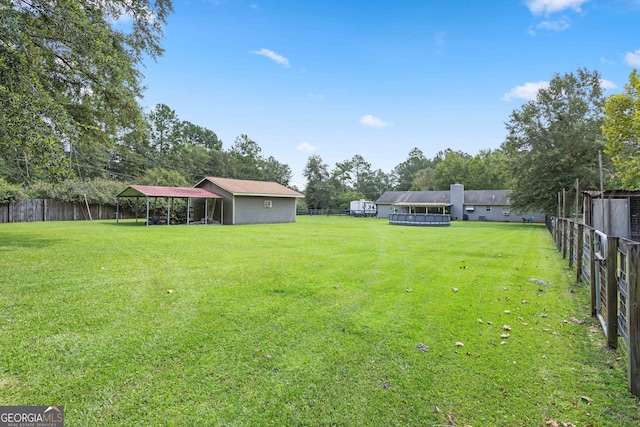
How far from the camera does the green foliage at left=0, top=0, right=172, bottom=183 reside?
21.7 ft

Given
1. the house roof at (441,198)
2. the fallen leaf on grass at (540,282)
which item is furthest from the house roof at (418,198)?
the fallen leaf on grass at (540,282)

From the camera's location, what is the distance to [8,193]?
20.4m

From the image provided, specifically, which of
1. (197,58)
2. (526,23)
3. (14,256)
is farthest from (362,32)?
(14,256)

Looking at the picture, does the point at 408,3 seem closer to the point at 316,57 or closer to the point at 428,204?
the point at 316,57

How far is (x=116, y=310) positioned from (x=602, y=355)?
17.7 feet

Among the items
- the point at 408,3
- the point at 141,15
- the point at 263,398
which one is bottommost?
the point at 263,398

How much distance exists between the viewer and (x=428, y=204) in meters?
38.7

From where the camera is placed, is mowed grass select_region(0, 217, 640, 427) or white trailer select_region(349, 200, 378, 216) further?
white trailer select_region(349, 200, 378, 216)

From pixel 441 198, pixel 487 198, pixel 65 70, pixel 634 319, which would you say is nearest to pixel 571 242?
pixel 634 319

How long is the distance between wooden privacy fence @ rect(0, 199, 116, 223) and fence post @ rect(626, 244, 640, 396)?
29.5 m

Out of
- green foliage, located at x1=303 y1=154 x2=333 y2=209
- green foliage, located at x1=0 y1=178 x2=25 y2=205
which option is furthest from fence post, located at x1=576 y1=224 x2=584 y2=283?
green foliage, located at x1=303 y1=154 x2=333 y2=209

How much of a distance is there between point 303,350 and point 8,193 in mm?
26849

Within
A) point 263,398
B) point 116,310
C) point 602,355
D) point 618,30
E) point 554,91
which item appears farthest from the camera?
point 554,91

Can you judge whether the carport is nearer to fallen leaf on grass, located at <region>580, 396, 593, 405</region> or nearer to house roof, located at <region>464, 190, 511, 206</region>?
fallen leaf on grass, located at <region>580, 396, 593, 405</region>
